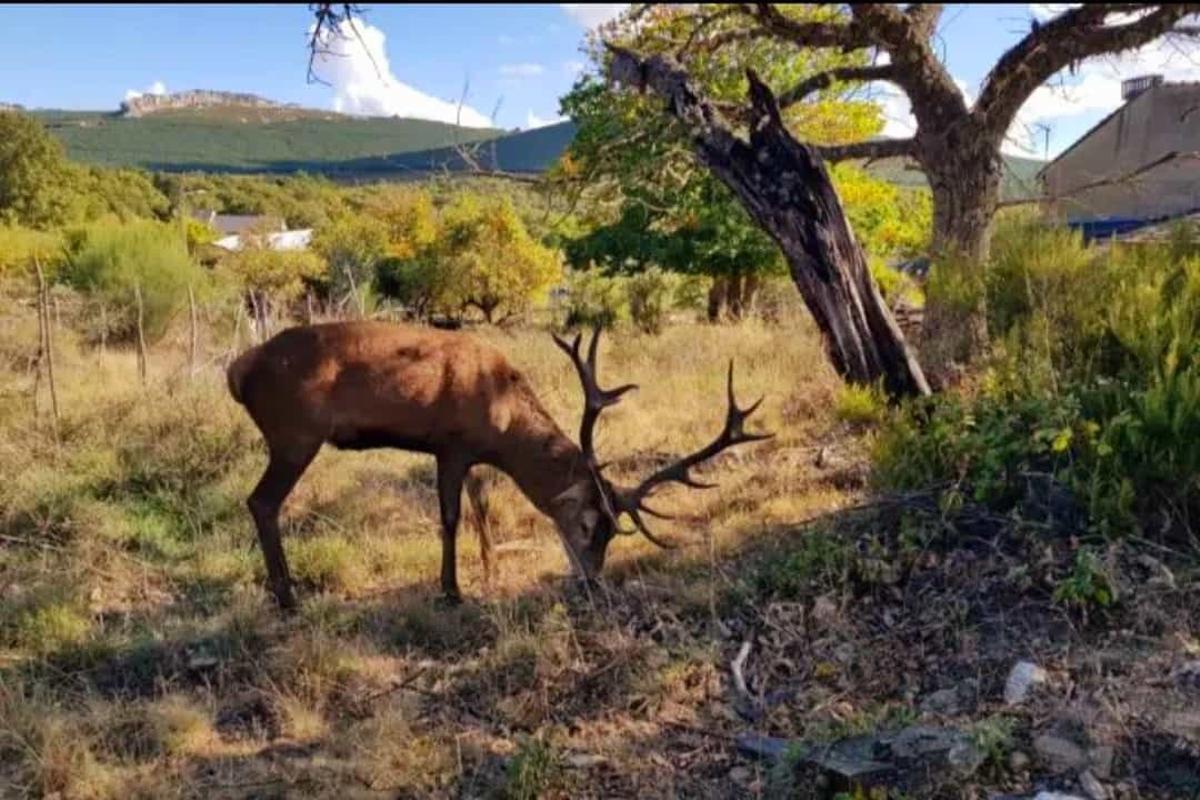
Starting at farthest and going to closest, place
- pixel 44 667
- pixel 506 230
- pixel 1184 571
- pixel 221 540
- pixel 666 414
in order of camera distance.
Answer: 1. pixel 506 230
2. pixel 666 414
3. pixel 221 540
4. pixel 44 667
5. pixel 1184 571

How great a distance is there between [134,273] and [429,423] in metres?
11.8

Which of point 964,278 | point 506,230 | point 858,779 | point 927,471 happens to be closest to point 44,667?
point 858,779

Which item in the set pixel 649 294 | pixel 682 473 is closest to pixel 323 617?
pixel 682 473

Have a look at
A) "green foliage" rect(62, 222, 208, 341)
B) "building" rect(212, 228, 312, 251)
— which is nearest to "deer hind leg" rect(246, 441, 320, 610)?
"green foliage" rect(62, 222, 208, 341)

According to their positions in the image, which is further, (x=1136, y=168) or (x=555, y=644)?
(x=1136, y=168)

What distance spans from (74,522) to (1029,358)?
6.02 m

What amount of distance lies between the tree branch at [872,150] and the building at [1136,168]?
1133 millimetres

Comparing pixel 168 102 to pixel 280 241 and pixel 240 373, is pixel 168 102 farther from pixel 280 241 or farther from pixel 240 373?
pixel 240 373

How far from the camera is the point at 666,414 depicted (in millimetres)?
9492

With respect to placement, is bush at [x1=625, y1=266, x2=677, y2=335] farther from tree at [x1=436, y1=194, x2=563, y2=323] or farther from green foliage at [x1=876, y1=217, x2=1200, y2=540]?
green foliage at [x1=876, y1=217, x2=1200, y2=540]

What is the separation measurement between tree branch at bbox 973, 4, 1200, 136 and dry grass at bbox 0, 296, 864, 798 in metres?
2.60

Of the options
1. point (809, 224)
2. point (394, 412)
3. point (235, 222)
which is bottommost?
point (394, 412)

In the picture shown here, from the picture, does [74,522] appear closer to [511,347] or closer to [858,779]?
[858,779]

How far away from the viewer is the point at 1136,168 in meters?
13.0
